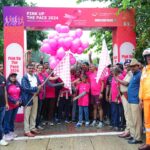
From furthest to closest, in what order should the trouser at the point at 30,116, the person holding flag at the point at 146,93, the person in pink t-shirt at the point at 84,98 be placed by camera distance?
the person in pink t-shirt at the point at 84,98 → the trouser at the point at 30,116 → the person holding flag at the point at 146,93

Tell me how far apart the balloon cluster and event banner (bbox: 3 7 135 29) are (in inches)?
42.6

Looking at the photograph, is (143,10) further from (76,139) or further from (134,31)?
(76,139)

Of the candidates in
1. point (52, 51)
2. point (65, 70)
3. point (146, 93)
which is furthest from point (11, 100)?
point (146, 93)

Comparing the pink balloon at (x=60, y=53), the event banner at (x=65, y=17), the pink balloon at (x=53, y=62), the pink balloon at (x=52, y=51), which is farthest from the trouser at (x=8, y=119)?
the event banner at (x=65, y=17)

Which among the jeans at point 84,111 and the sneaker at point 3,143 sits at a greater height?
the jeans at point 84,111

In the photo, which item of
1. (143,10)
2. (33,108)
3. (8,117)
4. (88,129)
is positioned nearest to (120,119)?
(88,129)

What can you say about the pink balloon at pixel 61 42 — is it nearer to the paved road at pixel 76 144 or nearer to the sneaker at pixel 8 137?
the paved road at pixel 76 144

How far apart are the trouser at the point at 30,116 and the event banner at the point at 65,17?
2884 mm

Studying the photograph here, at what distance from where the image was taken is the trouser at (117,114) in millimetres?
8644

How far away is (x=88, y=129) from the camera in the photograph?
29.9ft

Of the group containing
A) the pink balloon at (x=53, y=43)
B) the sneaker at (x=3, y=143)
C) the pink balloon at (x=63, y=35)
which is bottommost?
the sneaker at (x=3, y=143)

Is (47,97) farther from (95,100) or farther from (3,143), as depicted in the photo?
(3,143)

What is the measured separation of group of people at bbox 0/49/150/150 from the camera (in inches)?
286

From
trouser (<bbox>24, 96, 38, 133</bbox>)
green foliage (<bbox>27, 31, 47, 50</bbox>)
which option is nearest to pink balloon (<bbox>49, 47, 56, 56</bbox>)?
trouser (<bbox>24, 96, 38, 133</bbox>)
